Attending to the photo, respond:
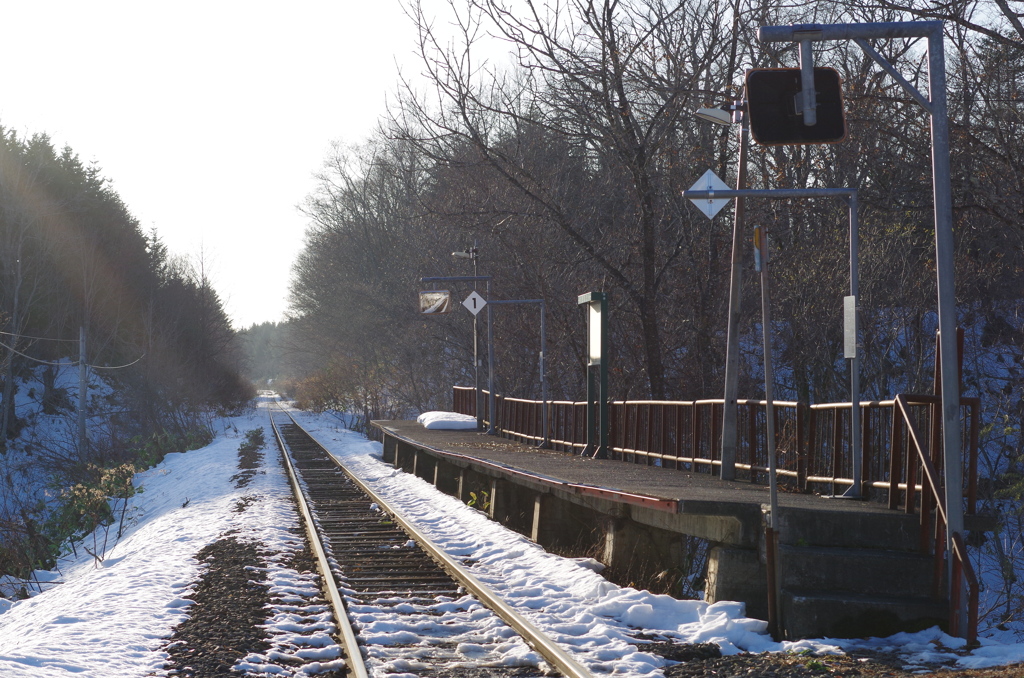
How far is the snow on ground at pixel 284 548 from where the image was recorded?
7.06 m

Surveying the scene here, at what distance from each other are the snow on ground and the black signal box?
12.7 ft

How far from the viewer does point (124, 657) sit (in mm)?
7176

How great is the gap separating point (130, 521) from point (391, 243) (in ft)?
105

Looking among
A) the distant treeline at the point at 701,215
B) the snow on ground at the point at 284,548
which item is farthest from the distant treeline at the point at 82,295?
the snow on ground at the point at 284,548

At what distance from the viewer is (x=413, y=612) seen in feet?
28.8

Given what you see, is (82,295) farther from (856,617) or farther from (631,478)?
(856,617)

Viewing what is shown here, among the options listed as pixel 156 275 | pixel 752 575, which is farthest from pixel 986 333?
pixel 156 275

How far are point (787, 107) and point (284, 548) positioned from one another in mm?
8124

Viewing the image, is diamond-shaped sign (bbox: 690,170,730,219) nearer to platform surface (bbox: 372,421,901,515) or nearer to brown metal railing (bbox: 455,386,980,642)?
brown metal railing (bbox: 455,386,980,642)

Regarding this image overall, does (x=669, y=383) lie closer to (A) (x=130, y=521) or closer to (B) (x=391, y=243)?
(A) (x=130, y=521)

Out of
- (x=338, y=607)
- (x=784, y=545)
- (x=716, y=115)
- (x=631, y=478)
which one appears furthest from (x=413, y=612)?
(x=716, y=115)

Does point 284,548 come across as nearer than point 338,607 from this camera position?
No

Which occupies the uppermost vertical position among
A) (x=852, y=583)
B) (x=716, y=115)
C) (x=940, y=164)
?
(x=716, y=115)

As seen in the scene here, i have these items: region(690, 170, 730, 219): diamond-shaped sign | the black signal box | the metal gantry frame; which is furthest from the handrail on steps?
region(690, 170, 730, 219): diamond-shaped sign
